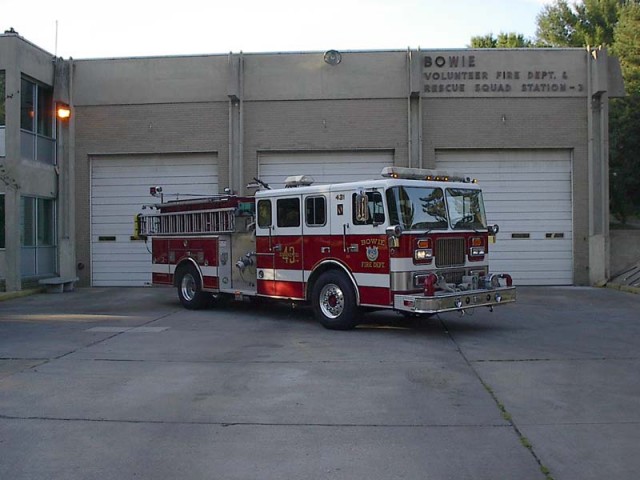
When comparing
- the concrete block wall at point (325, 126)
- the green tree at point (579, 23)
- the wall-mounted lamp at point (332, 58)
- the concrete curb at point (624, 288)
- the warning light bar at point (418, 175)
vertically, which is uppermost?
the green tree at point (579, 23)

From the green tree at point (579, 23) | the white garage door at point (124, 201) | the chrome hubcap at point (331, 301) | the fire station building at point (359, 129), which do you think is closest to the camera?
the chrome hubcap at point (331, 301)

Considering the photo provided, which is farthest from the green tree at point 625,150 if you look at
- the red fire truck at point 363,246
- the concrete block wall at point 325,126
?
the red fire truck at point 363,246

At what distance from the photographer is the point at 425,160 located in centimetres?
2058

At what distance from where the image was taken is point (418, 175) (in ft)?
37.8

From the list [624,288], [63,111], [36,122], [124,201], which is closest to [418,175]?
[624,288]

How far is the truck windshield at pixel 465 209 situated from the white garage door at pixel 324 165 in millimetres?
8847

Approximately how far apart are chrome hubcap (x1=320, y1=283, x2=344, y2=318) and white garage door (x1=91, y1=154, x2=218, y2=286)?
1042cm

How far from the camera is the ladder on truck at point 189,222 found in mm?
14266

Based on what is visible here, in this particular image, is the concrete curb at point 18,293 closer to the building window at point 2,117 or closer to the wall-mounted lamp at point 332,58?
the building window at point 2,117

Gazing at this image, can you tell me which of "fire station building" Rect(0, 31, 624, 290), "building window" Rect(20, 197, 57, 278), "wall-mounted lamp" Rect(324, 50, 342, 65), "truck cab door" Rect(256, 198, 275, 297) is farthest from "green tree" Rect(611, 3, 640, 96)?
"building window" Rect(20, 197, 57, 278)

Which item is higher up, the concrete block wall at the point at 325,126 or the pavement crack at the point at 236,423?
the concrete block wall at the point at 325,126

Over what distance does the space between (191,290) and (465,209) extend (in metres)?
6.63

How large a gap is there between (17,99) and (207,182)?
5.75 metres

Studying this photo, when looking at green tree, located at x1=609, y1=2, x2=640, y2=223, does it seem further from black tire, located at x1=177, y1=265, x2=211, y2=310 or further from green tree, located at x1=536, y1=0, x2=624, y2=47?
black tire, located at x1=177, y1=265, x2=211, y2=310
